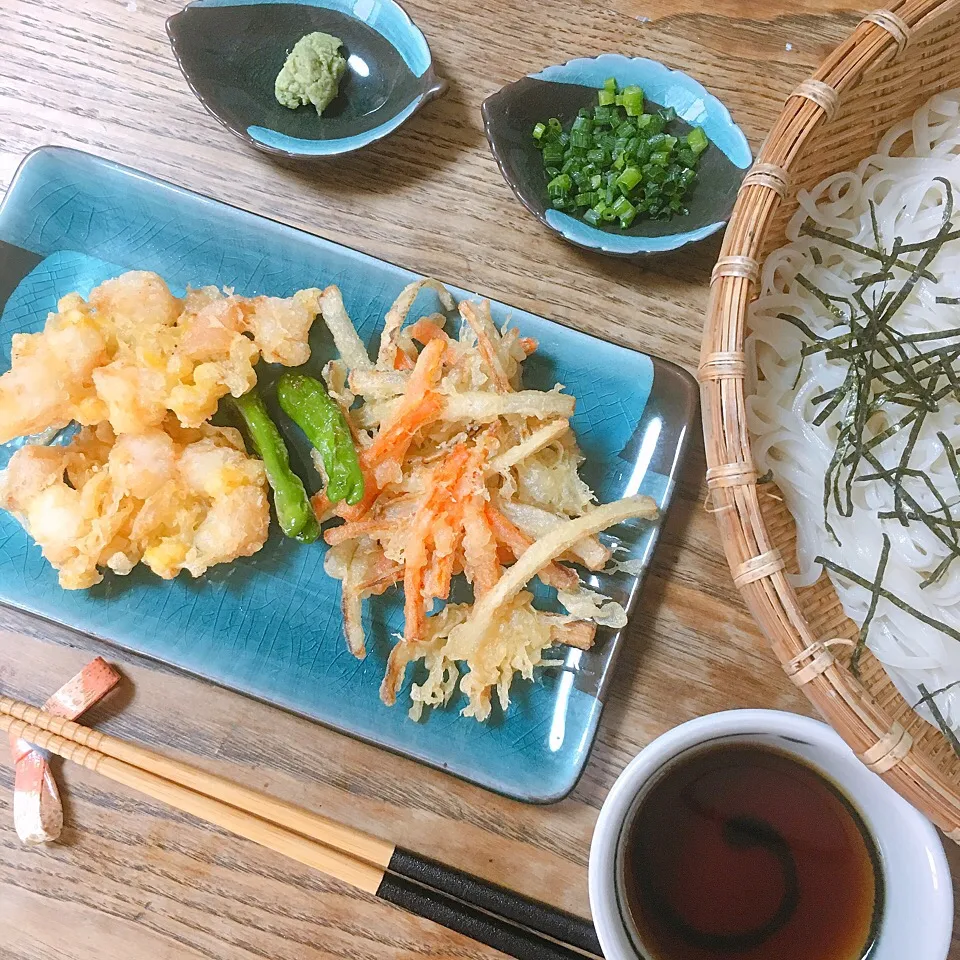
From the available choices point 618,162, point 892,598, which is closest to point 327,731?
point 892,598

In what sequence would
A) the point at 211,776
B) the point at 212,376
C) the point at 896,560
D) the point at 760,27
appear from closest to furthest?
the point at 896,560, the point at 212,376, the point at 211,776, the point at 760,27

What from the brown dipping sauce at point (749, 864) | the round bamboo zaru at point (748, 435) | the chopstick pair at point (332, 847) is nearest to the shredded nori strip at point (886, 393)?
the round bamboo zaru at point (748, 435)

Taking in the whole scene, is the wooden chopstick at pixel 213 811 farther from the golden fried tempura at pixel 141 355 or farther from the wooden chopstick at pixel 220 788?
the golden fried tempura at pixel 141 355

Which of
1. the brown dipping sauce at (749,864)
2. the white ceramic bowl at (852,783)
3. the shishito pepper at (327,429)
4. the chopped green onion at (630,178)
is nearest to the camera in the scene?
the white ceramic bowl at (852,783)

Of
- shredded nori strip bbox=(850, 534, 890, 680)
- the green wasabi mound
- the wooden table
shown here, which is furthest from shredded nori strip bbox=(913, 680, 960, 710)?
the green wasabi mound

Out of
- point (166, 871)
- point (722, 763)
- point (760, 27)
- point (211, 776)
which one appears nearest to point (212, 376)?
point (211, 776)

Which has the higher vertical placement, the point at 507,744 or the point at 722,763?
the point at 722,763

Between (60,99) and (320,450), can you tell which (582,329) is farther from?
(60,99)
